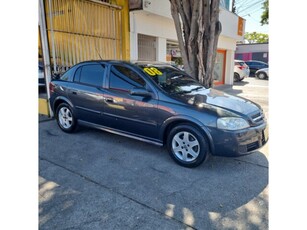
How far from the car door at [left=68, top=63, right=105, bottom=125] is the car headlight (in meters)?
2.19

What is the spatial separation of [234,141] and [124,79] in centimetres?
209

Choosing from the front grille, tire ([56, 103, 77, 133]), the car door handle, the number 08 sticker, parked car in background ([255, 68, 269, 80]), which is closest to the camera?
the front grille

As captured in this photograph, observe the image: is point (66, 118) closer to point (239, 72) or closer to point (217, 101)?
point (217, 101)

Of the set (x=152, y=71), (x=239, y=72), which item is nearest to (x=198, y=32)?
(x=152, y=71)

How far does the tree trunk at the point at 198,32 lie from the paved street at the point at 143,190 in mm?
2789

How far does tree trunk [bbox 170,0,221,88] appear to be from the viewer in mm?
6070

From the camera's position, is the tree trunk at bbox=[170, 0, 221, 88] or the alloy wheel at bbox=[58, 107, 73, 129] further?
the tree trunk at bbox=[170, 0, 221, 88]

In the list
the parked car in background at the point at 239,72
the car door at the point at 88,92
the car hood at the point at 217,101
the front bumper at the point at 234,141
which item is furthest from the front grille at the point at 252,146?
the parked car in background at the point at 239,72

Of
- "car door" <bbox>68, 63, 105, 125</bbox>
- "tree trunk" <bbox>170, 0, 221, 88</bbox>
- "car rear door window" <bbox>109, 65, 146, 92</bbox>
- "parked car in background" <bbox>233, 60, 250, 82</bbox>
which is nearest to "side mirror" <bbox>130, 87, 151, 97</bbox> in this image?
"car rear door window" <bbox>109, 65, 146, 92</bbox>

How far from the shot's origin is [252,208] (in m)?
2.79

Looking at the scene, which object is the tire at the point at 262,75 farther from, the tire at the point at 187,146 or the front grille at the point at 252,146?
the tire at the point at 187,146

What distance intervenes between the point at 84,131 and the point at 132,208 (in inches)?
122

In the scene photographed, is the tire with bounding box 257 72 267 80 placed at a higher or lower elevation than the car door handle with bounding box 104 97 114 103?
higher

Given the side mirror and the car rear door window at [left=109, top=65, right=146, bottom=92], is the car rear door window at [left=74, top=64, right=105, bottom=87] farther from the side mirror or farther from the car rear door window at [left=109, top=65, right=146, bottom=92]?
the side mirror
